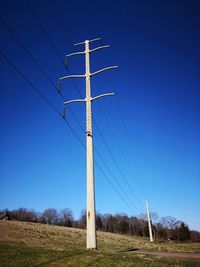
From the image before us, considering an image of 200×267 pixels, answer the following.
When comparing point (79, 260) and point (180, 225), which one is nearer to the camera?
point (79, 260)

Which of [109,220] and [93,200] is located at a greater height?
[109,220]

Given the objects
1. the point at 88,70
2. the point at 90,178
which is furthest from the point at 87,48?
the point at 90,178

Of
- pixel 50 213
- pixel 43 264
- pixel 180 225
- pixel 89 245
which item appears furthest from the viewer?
pixel 50 213

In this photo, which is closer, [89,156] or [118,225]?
[89,156]

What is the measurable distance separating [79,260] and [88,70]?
14.7m

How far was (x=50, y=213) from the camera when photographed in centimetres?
15950

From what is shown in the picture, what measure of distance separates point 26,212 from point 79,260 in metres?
155

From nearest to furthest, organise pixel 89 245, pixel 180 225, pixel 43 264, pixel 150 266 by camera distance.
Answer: pixel 43 264, pixel 150 266, pixel 89 245, pixel 180 225

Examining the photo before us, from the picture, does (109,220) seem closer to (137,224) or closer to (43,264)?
(137,224)

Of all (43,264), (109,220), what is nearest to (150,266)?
(43,264)

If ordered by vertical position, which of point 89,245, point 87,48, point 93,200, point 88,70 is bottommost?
point 89,245

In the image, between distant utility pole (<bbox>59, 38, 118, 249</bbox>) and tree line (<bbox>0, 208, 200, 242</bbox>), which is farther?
tree line (<bbox>0, 208, 200, 242</bbox>)

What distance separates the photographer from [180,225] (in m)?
150

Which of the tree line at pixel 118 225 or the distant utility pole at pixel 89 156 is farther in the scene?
the tree line at pixel 118 225
